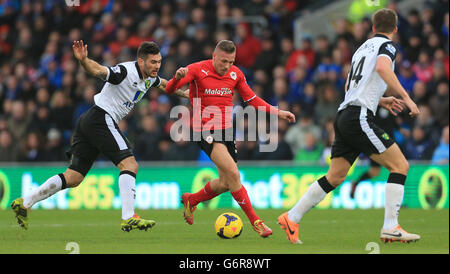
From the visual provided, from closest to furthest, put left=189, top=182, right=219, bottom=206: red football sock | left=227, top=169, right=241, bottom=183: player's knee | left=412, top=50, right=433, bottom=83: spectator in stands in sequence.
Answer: left=227, top=169, right=241, bottom=183: player's knee
left=189, top=182, right=219, bottom=206: red football sock
left=412, top=50, right=433, bottom=83: spectator in stands

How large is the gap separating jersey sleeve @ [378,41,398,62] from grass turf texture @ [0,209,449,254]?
6.52 ft

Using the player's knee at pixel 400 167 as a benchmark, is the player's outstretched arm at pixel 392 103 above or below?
above

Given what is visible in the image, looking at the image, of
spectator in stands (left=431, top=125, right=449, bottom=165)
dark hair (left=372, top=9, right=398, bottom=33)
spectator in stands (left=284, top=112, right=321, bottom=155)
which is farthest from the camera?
spectator in stands (left=284, top=112, right=321, bottom=155)

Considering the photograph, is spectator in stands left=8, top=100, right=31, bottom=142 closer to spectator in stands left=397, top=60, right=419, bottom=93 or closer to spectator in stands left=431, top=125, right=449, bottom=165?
spectator in stands left=397, top=60, right=419, bottom=93

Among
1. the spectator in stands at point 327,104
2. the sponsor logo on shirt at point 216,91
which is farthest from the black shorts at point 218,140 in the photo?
the spectator in stands at point 327,104

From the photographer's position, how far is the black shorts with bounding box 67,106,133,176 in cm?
1009

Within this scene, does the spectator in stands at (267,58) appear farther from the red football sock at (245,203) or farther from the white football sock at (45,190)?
the white football sock at (45,190)

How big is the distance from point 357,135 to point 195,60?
1119 centimetres

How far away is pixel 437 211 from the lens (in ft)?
49.1

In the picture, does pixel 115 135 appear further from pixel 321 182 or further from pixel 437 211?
pixel 437 211

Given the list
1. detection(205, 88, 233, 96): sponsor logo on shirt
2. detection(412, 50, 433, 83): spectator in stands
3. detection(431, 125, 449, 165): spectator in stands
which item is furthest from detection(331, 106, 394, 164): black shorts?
detection(412, 50, 433, 83): spectator in stands

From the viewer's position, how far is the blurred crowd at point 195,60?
17.6 meters

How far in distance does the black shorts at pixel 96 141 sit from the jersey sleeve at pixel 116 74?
47 centimetres

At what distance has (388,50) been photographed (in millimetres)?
8883
